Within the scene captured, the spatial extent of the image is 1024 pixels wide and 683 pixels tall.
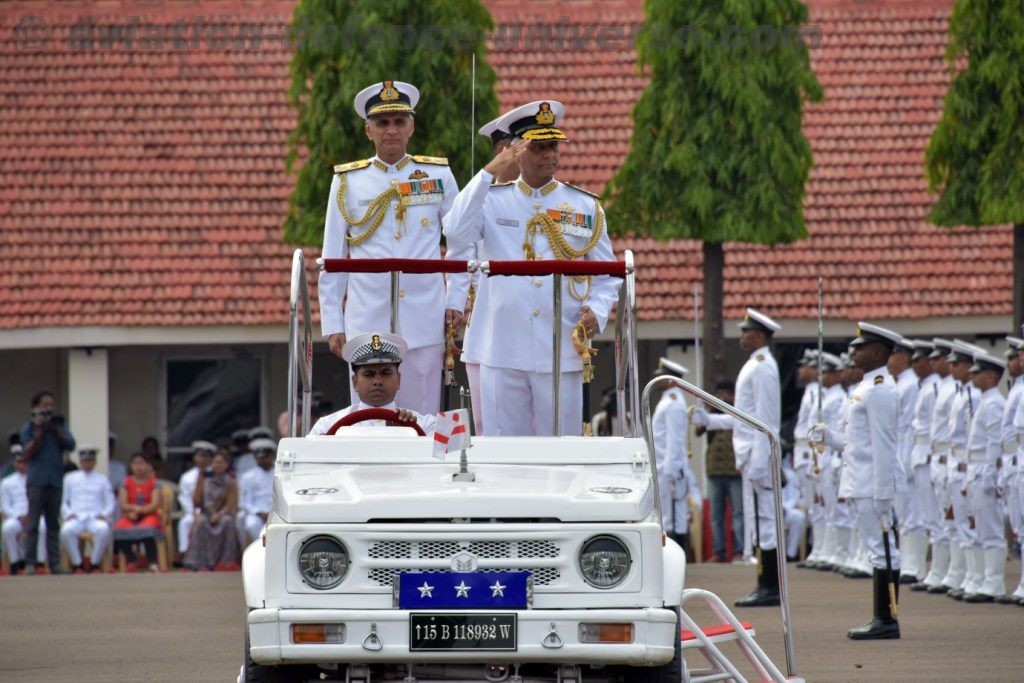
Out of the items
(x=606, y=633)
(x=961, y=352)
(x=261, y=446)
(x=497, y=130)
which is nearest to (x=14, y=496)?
(x=261, y=446)

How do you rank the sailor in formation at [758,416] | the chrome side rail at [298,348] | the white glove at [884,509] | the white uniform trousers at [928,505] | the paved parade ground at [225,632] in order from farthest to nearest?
the white uniform trousers at [928,505] → the sailor in formation at [758,416] → the white glove at [884,509] → the paved parade ground at [225,632] → the chrome side rail at [298,348]

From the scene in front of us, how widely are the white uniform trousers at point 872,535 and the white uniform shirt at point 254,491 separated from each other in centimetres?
977

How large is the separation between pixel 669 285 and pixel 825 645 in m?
14.1

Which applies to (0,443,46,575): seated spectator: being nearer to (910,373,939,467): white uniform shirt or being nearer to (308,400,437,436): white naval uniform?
(910,373,939,467): white uniform shirt

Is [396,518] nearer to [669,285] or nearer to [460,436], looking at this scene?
[460,436]

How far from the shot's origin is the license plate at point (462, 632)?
7.96 metres

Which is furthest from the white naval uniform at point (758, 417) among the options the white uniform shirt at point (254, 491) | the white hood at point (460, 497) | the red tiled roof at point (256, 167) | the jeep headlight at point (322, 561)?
the jeep headlight at point (322, 561)

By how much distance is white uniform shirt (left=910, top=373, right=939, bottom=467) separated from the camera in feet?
65.0

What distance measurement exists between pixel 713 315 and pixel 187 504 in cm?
663

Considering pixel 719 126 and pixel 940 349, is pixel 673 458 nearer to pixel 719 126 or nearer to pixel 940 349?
pixel 719 126

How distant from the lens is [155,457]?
87.4ft

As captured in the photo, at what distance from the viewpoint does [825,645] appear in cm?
1359

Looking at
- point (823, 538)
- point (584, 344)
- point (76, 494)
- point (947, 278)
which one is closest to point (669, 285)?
point (947, 278)

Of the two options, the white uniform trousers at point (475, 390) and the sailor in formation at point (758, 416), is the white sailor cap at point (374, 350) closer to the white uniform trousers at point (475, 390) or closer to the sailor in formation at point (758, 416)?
the white uniform trousers at point (475, 390)
